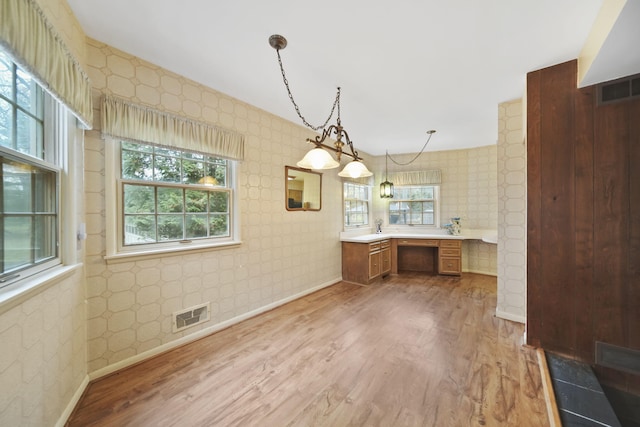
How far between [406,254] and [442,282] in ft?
3.49

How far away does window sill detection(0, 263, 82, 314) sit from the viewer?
102cm

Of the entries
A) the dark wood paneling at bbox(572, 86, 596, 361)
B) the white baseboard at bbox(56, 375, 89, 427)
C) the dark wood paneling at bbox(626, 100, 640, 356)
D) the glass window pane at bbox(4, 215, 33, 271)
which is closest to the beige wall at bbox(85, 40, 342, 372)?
the white baseboard at bbox(56, 375, 89, 427)

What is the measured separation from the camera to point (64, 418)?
1.47m

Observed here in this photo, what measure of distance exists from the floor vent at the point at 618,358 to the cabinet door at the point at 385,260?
9.45ft

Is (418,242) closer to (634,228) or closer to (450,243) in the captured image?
(450,243)

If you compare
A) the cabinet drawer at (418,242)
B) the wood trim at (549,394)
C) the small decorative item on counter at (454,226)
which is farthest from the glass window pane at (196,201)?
the small decorative item on counter at (454,226)

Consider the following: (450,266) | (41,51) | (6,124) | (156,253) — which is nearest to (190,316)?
(156,253)

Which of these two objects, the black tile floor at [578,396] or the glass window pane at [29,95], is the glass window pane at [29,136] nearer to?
the glass window pane at [29,95]

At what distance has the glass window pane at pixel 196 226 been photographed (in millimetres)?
2521

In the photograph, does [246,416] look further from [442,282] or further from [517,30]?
[442,282]

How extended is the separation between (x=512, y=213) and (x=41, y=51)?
3.99 m

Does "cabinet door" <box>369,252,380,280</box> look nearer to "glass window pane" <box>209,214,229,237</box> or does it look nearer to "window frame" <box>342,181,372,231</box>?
"window frame" <box>342,181,372,231</box>

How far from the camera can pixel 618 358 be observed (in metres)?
1.91

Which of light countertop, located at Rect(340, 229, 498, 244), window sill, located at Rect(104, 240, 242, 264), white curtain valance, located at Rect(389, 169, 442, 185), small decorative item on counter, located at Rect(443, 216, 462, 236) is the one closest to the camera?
window sill, located at Rect(104, 240, 242, 264)
